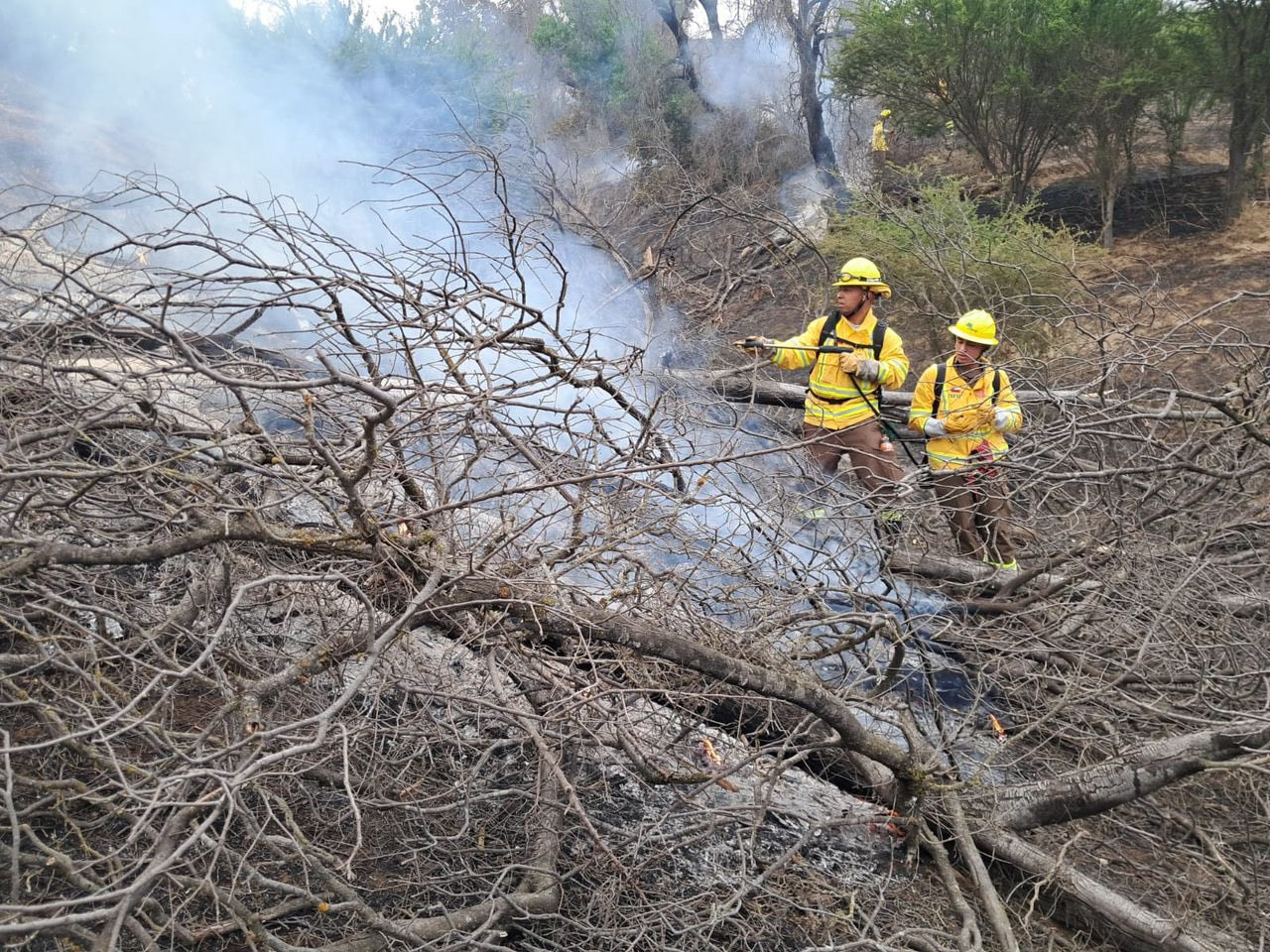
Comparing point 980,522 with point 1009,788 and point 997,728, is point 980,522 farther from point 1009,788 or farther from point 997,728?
point 1009,788

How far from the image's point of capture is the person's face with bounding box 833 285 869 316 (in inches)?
220

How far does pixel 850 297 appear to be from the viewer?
5609 mm

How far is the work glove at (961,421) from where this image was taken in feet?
17.0

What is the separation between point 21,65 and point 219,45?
2.26 m

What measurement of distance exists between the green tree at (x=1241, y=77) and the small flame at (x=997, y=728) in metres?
8.87

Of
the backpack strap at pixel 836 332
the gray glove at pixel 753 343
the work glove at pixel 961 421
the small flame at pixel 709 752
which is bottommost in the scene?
the small flame at pixel 709 752

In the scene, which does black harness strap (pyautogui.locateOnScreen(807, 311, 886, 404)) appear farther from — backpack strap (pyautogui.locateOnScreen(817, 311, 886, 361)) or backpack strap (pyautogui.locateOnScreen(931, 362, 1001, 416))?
backpack strap (pyautogui.locateOnScreen(931, 362, 1001, 416))

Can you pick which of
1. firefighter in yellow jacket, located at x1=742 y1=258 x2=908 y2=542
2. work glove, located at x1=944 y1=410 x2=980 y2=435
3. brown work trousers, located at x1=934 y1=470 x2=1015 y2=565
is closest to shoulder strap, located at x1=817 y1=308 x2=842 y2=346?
firefighter in yellow jacket, located at x1=742 y1=258 x2=908 y2=542

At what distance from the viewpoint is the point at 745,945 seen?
308cm

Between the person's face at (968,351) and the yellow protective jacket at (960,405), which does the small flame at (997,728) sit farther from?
the person's face at (968,351)

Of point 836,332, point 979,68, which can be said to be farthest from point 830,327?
point 979,68

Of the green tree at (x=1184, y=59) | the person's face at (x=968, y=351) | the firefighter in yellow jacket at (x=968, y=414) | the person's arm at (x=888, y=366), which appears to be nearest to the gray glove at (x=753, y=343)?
the person's arm at (x=888, y=366)

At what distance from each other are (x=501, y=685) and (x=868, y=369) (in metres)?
3.08

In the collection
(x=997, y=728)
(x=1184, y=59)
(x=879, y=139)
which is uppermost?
(x=1184, y=59)
